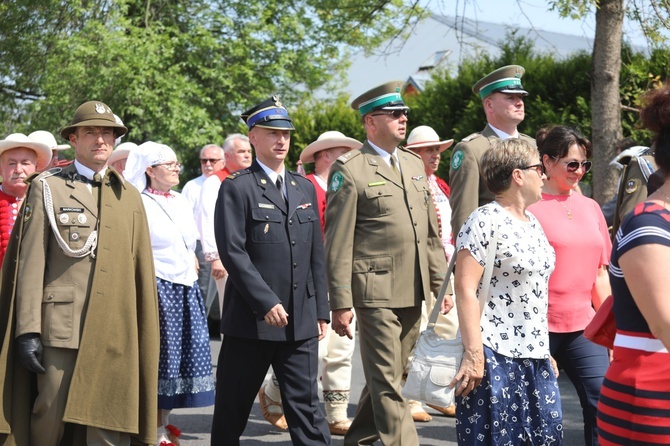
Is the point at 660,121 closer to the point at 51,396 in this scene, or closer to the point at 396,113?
the point at 396,113

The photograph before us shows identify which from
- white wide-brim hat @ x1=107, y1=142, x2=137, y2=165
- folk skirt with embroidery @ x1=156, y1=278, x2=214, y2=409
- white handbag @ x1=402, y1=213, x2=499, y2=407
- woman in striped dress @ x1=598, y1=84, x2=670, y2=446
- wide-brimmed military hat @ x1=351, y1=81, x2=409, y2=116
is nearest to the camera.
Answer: woman in striped dress @ x1=598, y1=84, x2=670, y2=446

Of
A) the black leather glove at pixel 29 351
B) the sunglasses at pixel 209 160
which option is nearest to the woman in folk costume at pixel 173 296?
the black leather glove at pixel 29 351

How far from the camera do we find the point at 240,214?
19.1 ft

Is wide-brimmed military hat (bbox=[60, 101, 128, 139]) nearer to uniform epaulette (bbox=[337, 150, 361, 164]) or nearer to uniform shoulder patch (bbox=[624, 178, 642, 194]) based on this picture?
uniform epaulette (bbox=[337, 150, 361, 164])

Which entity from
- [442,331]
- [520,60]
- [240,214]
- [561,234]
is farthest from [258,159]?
[520,60]

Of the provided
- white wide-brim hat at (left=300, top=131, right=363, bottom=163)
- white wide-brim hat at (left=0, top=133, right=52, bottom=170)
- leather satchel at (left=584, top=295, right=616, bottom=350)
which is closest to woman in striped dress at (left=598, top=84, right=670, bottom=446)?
leather satchel at (left=584, top=295, right=616, bottom=350)

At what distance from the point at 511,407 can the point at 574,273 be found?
121cm

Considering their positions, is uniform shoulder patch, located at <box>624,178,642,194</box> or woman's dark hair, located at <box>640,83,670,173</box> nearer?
woman's dark hair, located at <box>640,83,670,173</box>

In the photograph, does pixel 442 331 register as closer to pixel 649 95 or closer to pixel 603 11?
pixel 603 11

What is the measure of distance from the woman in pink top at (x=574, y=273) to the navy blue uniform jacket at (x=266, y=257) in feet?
4.37

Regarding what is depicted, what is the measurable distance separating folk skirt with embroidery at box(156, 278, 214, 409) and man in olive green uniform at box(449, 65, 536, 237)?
181cm

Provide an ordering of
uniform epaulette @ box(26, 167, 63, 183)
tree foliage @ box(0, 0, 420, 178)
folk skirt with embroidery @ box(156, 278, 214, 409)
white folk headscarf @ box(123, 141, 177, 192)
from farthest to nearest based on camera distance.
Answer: tree foliage @ box(0, 0, 420, 178), white folk headscarf @ box(123, 141, 177, 192), folk skirt with embroidery @ box(156, 278, 214, 409), uniform epaulette @ box(26, 167, 63, 183)

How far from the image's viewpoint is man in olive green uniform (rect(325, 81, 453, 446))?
616cm

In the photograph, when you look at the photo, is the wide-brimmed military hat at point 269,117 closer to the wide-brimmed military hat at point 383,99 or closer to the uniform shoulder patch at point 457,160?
the wide-brimmed military hat at point 383,99
